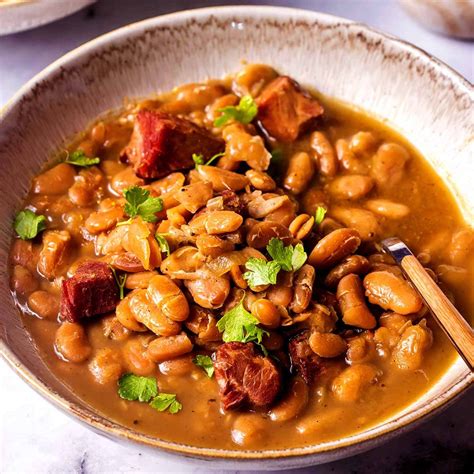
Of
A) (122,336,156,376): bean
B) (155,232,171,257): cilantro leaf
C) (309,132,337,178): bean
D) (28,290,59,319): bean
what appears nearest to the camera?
(122,336,156,376): bean

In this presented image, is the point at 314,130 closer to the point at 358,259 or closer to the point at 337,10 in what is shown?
the point at 358,259

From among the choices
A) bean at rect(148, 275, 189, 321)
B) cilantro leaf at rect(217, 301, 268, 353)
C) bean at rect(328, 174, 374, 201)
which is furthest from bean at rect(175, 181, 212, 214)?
bean at rect(328, 174, 374, 201)

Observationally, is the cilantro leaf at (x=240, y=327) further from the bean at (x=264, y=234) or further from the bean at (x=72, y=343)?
the bean at (x=72, y=343)

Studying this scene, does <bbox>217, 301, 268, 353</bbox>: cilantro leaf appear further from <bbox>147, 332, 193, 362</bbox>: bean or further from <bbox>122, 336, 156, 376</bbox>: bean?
<bbox>122, 336, 156, 376</bbox>: bean

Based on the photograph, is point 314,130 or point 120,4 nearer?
point 314,130

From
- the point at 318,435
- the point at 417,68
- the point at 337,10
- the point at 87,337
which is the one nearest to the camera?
the point at 318,435

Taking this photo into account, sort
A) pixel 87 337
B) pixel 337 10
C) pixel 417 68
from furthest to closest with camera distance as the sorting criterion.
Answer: pixel 337 10, pixel 417 68, pixel 87 337

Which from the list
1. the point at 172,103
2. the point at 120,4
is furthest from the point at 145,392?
the point at 120,4

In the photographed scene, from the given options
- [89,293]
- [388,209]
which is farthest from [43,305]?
[388,209]
